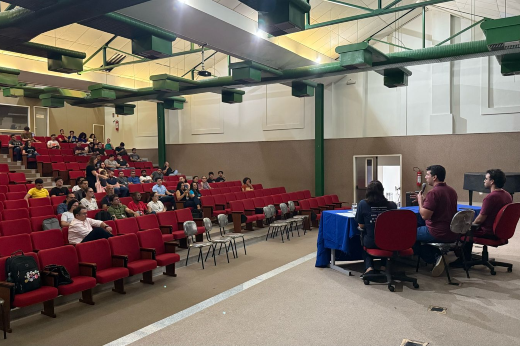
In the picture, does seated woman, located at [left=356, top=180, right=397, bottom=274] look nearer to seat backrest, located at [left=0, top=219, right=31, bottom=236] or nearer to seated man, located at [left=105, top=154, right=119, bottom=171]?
seat backrest, located at [left=0, top=219, right=31, bottom=236]

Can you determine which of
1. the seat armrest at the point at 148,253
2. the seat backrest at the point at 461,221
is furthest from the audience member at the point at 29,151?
the seat backrest at the point at 461,221

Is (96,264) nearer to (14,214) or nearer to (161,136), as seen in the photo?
(14,214)

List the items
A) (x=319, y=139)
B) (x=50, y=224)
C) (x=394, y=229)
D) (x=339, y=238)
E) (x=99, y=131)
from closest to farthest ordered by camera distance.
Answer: (x=394, y=229) < (x=339, y=238) < (x=50, y=224) < (x=319, y=139) < (x=99, y=131)

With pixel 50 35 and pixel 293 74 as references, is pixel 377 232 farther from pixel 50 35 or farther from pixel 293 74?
pixel 50 35

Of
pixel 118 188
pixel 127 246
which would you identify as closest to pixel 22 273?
pixel 127 246

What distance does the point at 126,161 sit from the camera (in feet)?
46.0

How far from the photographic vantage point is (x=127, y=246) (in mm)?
5117

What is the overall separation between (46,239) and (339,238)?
370 centimetres

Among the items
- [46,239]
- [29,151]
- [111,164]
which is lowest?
[46,239]

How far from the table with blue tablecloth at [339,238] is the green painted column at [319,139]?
6.88m

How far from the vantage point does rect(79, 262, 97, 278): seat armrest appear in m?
4.44

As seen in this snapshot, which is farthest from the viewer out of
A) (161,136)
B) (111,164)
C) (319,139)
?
(161,136)

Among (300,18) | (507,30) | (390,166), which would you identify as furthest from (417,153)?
(300,18)

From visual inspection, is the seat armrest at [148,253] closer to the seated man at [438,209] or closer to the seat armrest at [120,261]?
the seat armrest at [120,261]
